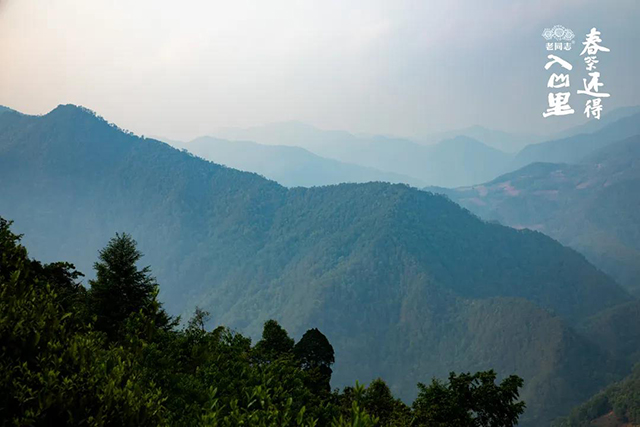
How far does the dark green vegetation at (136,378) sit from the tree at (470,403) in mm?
49

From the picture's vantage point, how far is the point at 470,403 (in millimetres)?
21312

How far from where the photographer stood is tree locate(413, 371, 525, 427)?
20.6 meters

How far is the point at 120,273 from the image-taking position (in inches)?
870

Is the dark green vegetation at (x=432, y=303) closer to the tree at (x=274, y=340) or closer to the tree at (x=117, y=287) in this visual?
the tree at (x=274, y=340)

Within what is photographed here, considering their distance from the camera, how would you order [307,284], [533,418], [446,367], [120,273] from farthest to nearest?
[307,284]
[446,367]
[533,418]
[120,273]

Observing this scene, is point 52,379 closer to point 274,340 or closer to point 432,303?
point 274,340

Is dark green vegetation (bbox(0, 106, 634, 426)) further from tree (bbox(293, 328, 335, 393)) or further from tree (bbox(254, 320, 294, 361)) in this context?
tree (bbox(254, 320, 294, 361))

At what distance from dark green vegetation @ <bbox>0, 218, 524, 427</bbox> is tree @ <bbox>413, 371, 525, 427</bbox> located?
5cm

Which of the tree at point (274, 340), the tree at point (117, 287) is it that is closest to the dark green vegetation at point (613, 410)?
the tree at point (274, 340)

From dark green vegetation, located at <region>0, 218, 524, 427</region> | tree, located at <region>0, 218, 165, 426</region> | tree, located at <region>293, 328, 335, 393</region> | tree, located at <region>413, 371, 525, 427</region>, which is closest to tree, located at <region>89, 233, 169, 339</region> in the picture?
dark green vegetation, located at <region>0, 218, 524, 427</region>

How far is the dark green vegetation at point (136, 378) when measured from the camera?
5730 mm

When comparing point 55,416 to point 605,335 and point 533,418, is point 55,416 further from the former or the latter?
point 605,335

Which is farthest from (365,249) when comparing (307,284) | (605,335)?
(605,335)

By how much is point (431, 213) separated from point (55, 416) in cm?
19735
